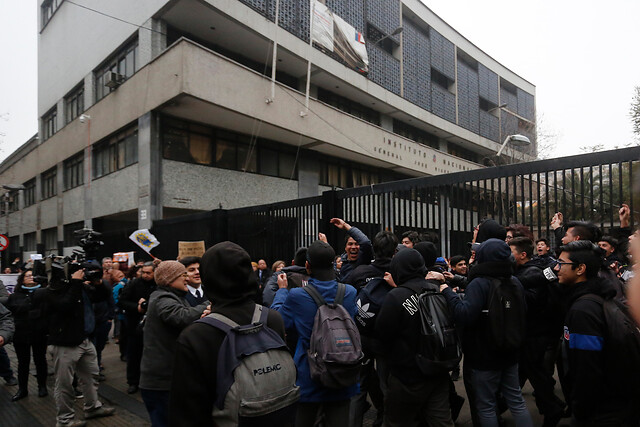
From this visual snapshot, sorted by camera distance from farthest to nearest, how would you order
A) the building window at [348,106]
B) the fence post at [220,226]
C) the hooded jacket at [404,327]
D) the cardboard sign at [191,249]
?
the building window at [348,106] → the fence post at [220,226] → the cardboard sign at [191,249] → the hooded jacket at [404,327]

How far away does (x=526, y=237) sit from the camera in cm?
455

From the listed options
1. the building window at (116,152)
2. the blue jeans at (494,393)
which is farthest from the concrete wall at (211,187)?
the blue jeans at (494,393)

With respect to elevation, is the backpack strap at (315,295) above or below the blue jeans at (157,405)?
above

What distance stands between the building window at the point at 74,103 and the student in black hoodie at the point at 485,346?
2325 centimetres

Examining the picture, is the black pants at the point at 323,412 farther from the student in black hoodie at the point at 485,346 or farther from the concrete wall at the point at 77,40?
the concrete wall at the point at 77,40

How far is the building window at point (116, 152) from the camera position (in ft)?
55.9

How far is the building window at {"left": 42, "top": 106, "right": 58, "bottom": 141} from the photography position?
24.9 metres

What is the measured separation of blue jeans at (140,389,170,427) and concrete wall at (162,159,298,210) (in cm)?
1282

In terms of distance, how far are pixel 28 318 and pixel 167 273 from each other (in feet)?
13.5

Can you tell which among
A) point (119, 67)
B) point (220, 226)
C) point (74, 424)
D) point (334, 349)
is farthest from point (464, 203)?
point (119, 67)

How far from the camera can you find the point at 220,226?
35.3 ft

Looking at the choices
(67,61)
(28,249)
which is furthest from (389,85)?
(28,249)

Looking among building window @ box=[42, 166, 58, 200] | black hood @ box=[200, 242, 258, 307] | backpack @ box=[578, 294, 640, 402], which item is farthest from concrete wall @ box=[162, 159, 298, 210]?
backpack @ box=[578, 294, 640, 402]

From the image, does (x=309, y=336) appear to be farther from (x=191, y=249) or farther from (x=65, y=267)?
(x=191, y=249)
